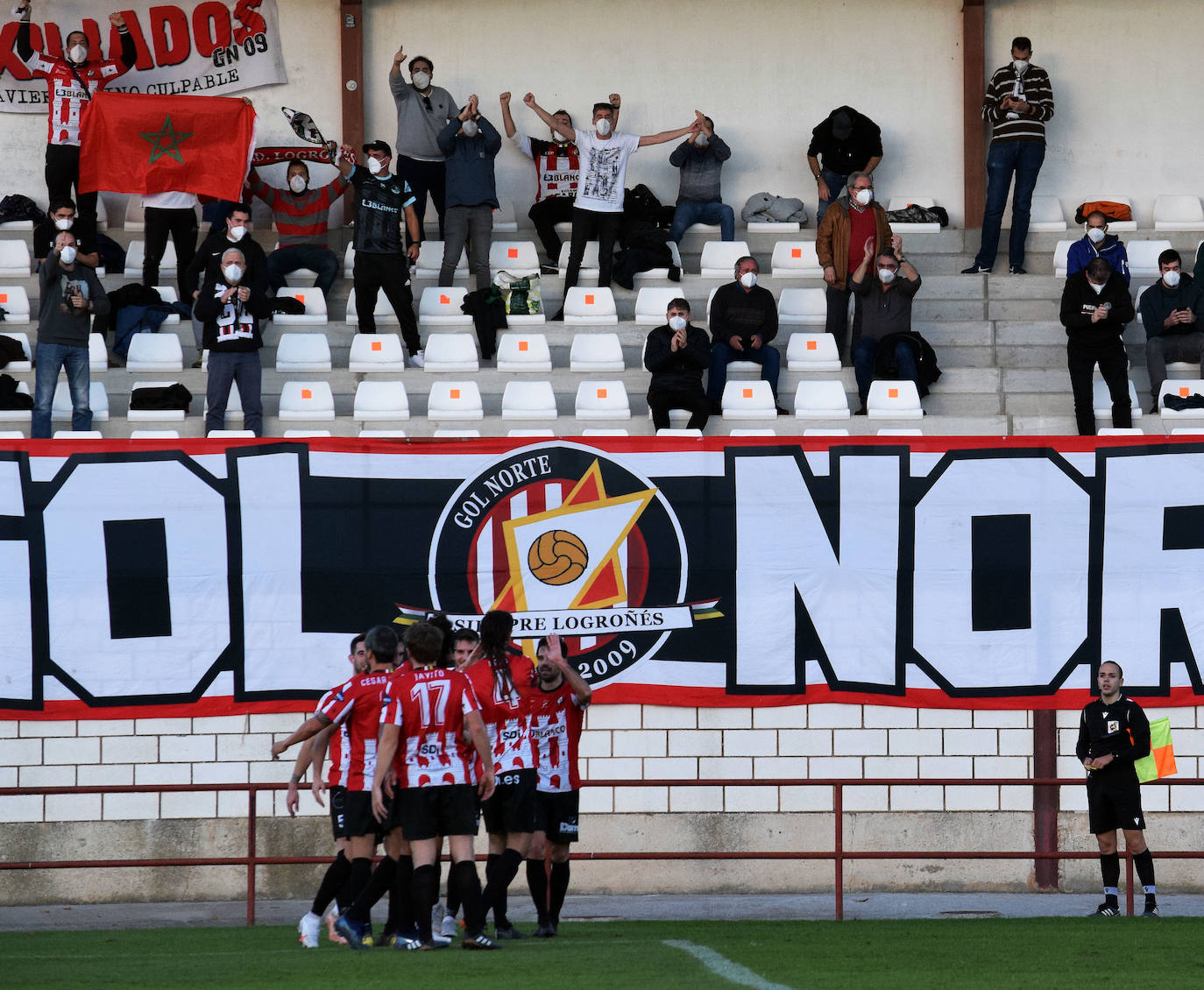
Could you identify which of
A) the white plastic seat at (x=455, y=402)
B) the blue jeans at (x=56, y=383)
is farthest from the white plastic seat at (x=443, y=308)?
the blue jeans at (x=56, y=383)

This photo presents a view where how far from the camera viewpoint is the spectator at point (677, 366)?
12.7 metres

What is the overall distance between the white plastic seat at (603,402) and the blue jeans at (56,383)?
3500 millimetres

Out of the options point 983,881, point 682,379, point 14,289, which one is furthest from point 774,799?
point 14,289

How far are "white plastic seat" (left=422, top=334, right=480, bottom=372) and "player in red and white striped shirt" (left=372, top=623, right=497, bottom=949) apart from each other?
556 centimetres

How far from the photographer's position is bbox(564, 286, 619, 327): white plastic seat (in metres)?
14.1

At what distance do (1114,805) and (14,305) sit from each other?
9063 millimetres

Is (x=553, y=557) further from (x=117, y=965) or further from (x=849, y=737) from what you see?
(x=117, y=965)

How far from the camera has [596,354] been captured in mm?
13617

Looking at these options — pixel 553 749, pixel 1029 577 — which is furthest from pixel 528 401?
pixel 553 749

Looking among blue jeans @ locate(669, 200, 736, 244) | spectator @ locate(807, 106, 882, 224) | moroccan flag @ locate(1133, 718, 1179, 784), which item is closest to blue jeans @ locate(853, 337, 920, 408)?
blue jeans @ locate(669, 200, 736, 244)

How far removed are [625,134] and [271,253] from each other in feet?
10.7

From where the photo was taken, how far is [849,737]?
11977 millimetres

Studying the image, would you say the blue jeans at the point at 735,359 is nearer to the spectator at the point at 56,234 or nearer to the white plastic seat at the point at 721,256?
the white plastic seat at the point at 721,256

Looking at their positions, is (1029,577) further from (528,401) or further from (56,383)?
(56,383)
